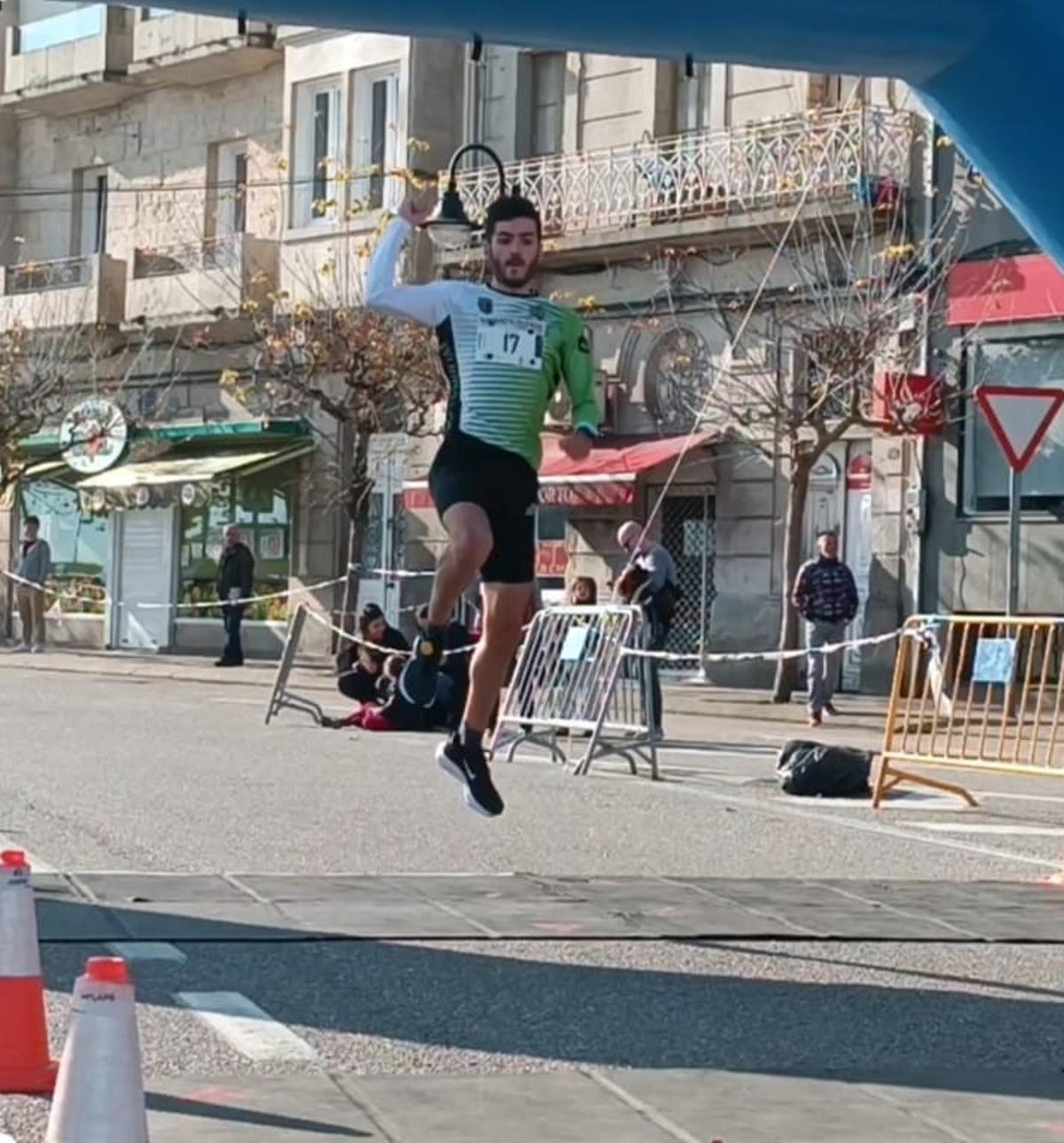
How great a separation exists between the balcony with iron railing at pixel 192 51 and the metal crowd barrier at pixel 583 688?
772 inches

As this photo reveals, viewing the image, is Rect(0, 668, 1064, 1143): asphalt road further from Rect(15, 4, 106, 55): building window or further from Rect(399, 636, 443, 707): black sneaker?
Rect(15, 4, 106, 55): building window

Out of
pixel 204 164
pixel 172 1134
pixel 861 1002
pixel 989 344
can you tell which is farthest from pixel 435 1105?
pixel 204 164

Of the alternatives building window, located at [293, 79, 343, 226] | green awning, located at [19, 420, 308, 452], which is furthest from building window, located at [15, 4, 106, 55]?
green awning, located at [19, 420, 308, 452]

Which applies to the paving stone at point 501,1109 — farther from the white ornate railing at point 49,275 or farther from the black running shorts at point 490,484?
the white ornate railing at point 49,275

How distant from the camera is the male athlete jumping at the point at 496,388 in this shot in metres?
8.39

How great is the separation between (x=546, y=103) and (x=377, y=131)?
3.21m

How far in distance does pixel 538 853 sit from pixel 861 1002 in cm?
411

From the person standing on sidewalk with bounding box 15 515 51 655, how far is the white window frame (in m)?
7.30

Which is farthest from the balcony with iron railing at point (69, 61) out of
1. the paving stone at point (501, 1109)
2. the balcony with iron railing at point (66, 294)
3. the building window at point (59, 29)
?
the paving stone at point (501, 1109)

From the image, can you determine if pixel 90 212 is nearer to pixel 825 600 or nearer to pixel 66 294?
pixel 66 294

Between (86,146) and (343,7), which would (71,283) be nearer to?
(86,146)

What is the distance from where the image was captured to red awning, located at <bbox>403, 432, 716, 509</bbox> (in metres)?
29.6

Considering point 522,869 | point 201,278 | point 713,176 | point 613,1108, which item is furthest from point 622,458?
point 613,1108

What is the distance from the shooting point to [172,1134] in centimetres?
591
